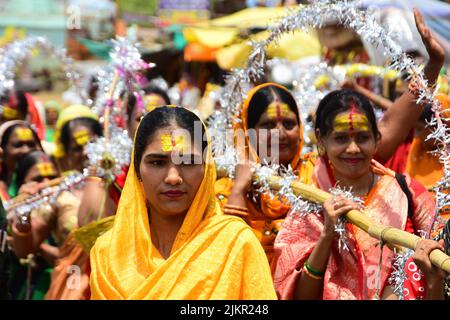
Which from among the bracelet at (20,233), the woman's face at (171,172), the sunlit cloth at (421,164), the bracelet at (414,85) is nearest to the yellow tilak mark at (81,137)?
the bracelet at (20,233)

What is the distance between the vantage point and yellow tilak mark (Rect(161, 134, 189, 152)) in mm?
3807

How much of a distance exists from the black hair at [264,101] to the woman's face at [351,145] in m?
0.61

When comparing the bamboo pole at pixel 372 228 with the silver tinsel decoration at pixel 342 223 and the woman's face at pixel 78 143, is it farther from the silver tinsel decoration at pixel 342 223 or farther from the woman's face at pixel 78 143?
the woman's face at pixel 78 143

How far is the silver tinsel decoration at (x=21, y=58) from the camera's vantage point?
746 centimetres

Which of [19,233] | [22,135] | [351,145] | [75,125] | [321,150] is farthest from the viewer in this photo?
[22,135]

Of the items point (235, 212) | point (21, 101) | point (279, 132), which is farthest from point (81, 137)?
point (235, 212)

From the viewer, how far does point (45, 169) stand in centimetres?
683

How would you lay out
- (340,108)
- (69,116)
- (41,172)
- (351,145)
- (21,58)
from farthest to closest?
(21,58) → (69,116) → (41,172) → (340,108) → (351,145)

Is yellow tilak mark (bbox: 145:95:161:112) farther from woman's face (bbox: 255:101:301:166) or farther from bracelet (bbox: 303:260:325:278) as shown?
bracelet (bbox: 303:260:325:278)

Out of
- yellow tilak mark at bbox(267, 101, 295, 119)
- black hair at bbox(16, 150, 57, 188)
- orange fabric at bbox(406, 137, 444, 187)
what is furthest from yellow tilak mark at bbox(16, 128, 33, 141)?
orange fabric at bbox(406, 137, 444, 187)

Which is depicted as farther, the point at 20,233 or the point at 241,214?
the point at 20,233

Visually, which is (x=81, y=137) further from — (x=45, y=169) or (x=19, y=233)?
(x=19, y=233)

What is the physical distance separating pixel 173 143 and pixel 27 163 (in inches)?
130

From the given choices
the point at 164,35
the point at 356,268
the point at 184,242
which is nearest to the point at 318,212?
the point at 356,268
